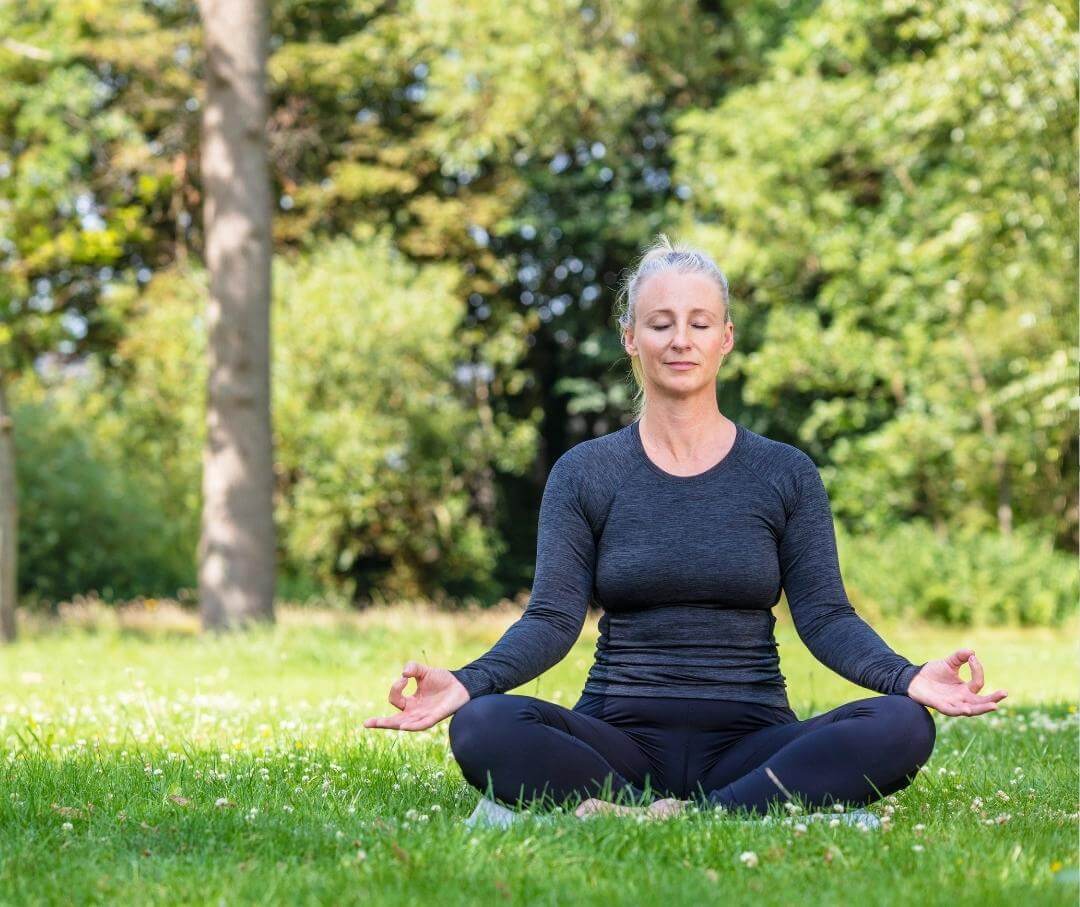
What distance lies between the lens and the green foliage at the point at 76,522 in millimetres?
18500

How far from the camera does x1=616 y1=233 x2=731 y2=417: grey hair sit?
4.11 meters

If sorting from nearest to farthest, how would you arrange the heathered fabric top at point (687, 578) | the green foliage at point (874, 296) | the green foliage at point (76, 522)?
the heathered fabric top at point (687, 578), the green foliage at point (76, 522), the green foliage at point (874, 296)

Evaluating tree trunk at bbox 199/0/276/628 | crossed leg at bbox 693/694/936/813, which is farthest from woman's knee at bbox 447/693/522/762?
tree trunk at bbox 199/0/276/628

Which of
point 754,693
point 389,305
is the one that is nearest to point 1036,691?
point 754,693

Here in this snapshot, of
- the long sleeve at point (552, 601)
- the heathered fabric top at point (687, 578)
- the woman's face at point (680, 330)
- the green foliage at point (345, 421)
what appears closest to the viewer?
the long sleeve at point (552, 601)

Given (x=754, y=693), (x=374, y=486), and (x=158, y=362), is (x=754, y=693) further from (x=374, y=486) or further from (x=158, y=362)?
(x=158, y=362)

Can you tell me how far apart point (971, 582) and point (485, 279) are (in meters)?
11.5

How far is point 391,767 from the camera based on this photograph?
4.62 metres

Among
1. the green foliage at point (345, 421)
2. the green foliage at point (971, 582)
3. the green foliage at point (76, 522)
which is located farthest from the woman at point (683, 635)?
the green foliage at point (345, 421)

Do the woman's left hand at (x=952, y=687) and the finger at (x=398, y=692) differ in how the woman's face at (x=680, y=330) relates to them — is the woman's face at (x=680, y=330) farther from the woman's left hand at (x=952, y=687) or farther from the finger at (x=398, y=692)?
the finger at (x=398, y=692)

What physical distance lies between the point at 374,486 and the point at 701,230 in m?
6.75

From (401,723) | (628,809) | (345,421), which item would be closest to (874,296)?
(345,421)

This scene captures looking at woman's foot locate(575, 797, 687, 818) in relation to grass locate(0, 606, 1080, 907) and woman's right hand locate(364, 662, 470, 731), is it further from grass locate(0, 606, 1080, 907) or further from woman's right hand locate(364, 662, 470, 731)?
woman's right hand locate(364, 662, 470, 731)

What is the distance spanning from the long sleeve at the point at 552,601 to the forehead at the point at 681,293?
56cm
